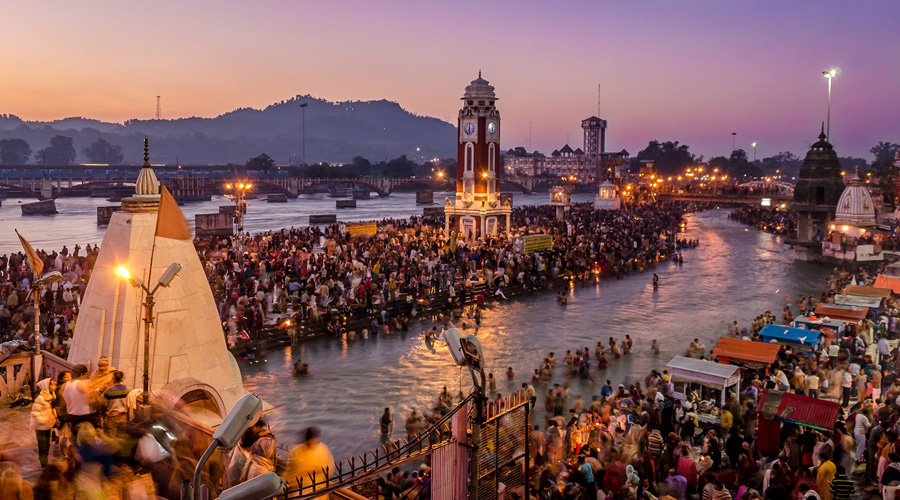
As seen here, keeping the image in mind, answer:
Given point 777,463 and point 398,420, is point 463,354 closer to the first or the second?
point 777,463

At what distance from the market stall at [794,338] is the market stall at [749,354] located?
0.96 m

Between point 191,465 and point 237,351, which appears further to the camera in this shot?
point 237,351

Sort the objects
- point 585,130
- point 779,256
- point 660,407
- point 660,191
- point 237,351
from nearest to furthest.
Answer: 1. point 660,407
2. point 237,351
3. point 779,256
4. point 660,191
5. point 585,130

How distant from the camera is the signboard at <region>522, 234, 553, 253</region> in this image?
106 ft

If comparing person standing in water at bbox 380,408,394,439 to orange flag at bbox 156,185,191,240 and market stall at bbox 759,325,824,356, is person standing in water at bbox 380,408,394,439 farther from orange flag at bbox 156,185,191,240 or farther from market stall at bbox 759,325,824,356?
market stall at bbox 759,325,824,356

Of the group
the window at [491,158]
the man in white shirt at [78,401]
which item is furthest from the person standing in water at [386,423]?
the window at [491,158]

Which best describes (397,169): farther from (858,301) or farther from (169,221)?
(169,221)

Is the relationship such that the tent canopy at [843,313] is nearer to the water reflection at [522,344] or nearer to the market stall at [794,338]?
the market stall at [794,338]

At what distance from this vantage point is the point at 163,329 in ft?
28.0

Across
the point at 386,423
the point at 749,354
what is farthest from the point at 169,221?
the point at 749,354

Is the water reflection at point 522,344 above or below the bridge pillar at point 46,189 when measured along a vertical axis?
below

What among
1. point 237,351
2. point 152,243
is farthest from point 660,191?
point 152,243

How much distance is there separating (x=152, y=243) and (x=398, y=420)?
8199mm

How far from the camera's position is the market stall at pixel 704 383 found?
1427cm
